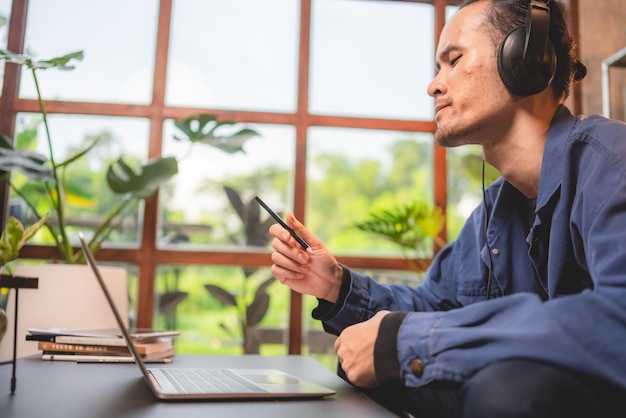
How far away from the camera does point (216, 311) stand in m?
2.44

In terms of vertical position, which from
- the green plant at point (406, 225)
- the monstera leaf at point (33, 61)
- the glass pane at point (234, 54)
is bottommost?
the green plant at point (406, 225)

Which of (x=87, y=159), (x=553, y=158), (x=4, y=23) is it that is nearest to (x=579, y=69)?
(x=553, y=158)

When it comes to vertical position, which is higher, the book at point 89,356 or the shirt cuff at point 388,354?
the shirt cuff at point 388,354

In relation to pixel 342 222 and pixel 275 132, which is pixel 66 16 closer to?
pixel 275 132

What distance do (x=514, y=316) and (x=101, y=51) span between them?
237 centimetres

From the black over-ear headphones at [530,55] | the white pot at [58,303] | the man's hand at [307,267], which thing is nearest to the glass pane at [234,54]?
the white pot at [58,303]

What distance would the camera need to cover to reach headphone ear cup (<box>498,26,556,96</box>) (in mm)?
1115

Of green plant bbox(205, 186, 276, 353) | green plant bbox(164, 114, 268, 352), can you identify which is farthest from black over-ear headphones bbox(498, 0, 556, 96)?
green plant bbox(205, 186, 276, 353)

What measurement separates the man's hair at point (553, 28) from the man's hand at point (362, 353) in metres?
0.76

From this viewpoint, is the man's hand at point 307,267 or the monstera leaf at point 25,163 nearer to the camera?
the man's hand at point 307,267

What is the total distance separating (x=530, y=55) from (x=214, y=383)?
0.86 m

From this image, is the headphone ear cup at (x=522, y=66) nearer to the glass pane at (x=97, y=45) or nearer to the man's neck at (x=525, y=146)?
the man's neck at (x=525, y=146)

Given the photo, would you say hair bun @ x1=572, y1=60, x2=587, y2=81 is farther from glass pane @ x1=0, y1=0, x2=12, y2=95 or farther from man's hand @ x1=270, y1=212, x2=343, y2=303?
glass pane @ x1=0, y1=0, x2=12, y2=95

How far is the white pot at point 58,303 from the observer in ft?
5.62
